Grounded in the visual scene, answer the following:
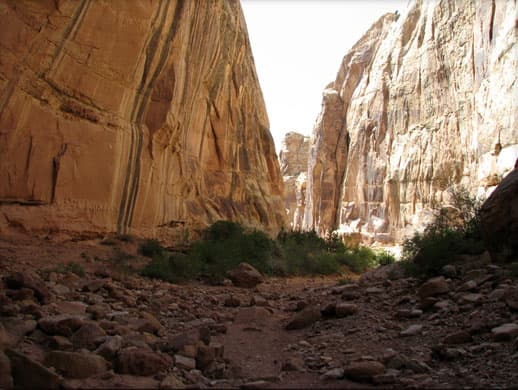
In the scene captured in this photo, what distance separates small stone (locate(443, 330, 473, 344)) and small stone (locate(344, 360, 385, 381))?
2.72ft

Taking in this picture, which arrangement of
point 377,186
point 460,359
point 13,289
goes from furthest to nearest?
point 377,186
point 13,289
point 460,359

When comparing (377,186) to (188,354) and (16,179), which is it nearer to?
(16,179)

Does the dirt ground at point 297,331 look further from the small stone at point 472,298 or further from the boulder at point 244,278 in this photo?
the boulder at point 244,278

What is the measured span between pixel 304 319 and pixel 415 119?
109 feet

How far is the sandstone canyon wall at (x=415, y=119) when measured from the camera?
2398cm

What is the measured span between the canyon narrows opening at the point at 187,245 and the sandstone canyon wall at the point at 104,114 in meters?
0.04

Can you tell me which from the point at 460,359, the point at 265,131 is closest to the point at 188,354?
the point at 460,359

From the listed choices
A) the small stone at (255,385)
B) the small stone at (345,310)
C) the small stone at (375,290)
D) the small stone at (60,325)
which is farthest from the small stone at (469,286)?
the small stone at (60,325)

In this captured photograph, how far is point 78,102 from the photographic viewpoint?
28.3 ft

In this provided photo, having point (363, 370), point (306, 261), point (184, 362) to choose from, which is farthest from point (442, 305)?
point (306, 261)

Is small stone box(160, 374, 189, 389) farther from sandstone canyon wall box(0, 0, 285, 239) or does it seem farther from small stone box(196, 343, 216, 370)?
sandstone canyon wall box(0, 0, 285, 239)

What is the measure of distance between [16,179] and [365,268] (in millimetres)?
12754

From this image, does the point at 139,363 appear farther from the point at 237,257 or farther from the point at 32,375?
the point at 237,257

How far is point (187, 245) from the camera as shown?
1127 cm
